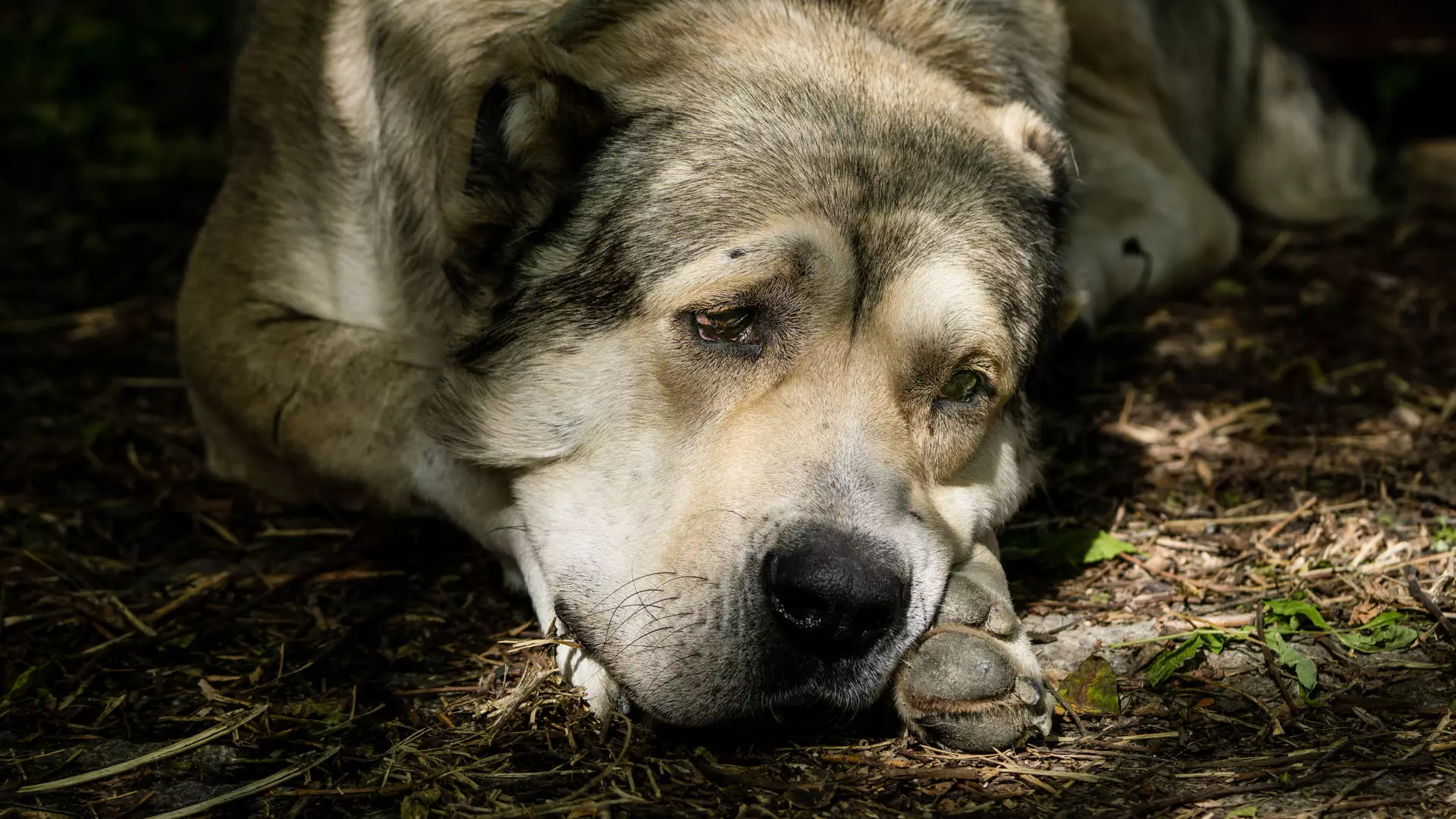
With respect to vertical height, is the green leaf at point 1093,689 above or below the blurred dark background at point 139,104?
above

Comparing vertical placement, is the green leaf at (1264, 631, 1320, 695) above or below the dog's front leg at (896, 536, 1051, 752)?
below

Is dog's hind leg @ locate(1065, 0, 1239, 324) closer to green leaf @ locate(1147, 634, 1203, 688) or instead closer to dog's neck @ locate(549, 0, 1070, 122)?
dog's neck @ locate(549, 0, 1070, 122)

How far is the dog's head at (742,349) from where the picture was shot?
8.73 feet

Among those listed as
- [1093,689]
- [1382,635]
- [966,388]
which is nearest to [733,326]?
[966,388]

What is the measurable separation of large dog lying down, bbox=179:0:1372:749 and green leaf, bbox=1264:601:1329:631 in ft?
2.11

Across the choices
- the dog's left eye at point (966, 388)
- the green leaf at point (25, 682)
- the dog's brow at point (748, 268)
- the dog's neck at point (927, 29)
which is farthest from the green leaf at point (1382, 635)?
the green leaf at point (25, 682)

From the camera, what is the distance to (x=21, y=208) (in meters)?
6.24

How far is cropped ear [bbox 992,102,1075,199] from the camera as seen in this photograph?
133 inches

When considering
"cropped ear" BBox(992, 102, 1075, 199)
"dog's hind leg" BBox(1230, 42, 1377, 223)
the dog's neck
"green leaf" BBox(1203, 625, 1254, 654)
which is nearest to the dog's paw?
"green leaf" BBox(1203, 625, 1254, 654)

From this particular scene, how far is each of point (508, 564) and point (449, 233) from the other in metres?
0.79

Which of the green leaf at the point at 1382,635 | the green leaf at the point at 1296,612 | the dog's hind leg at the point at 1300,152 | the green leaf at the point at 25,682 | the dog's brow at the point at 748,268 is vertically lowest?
the dog's hind leg at the point at 1300,152

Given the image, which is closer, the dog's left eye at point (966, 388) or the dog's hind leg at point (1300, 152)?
the dog's left eye at point (966, 388)

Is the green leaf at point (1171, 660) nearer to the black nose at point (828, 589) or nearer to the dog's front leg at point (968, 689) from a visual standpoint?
the dog's front leg at point (968, 689)

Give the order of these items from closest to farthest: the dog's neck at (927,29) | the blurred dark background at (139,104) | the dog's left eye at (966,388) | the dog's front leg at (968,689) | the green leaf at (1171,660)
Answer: the dog's front leg at (968,689) < the green leaf at (1171,660) < the dog's left eye at (966,388) < the dog's neck at (927,29) < the blurred dark background at (139,104)
